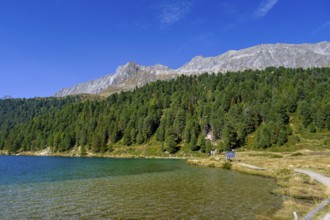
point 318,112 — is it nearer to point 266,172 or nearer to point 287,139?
point 287,139

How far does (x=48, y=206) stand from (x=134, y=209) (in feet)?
34.9

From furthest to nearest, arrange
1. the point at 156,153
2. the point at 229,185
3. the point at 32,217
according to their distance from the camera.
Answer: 1. the point at 156,153
2. the point at 229,185
3. the point at 32,217

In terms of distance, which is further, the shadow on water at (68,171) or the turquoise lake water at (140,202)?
the shadow on water at (68,171)

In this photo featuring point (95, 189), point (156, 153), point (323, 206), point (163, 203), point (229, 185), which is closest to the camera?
point (323, 206)

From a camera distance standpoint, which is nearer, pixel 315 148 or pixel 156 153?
pixel 315 148

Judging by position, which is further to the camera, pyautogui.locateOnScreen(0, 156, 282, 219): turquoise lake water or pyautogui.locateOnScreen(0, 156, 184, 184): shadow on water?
pyautogui.locateOnScreen(0, 156, 184, 184): shadow on water

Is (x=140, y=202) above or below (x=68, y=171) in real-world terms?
above

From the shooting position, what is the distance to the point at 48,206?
3416cm

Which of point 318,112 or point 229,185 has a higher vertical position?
point 318,112

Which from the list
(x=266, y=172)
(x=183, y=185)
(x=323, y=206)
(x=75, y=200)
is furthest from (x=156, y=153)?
(x=323, y=206)

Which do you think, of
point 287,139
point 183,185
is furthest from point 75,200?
point 287,139

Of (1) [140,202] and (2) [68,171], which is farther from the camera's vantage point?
(2) [68,171]

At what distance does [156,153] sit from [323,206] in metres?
154

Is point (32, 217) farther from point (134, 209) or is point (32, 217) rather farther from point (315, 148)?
point (315, 148)
